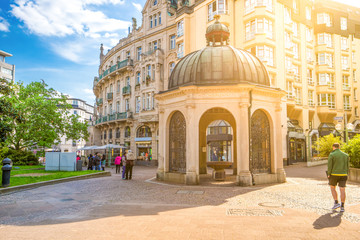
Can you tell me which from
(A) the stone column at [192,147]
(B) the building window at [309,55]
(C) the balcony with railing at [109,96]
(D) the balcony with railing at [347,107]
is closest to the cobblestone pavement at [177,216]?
(A) the stone column at [192,147]

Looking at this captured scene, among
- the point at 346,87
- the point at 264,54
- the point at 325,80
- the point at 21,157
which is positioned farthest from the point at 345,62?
the point at 21,157

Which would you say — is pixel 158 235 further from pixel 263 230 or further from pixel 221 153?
pixel 221 153

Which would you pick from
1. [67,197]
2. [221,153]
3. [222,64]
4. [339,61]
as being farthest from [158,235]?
[339,61]

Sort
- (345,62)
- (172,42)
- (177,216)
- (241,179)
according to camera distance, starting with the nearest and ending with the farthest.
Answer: (177,216)
(241,179)
(172,42)
(345,62)

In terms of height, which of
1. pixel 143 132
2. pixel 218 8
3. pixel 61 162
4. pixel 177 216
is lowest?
pixel 177 216

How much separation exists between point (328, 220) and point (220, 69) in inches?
393

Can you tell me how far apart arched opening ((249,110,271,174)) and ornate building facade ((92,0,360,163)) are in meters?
16.3

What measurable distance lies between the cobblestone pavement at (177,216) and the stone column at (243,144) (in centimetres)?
241

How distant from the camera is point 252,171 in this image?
49.1ft

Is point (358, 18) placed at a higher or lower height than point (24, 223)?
higher

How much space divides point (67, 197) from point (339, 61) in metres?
44.7

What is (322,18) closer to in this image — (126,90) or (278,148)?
(126,90)

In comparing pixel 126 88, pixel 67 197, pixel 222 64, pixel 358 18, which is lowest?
pixel 67 197

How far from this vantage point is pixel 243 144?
14.4 meters
